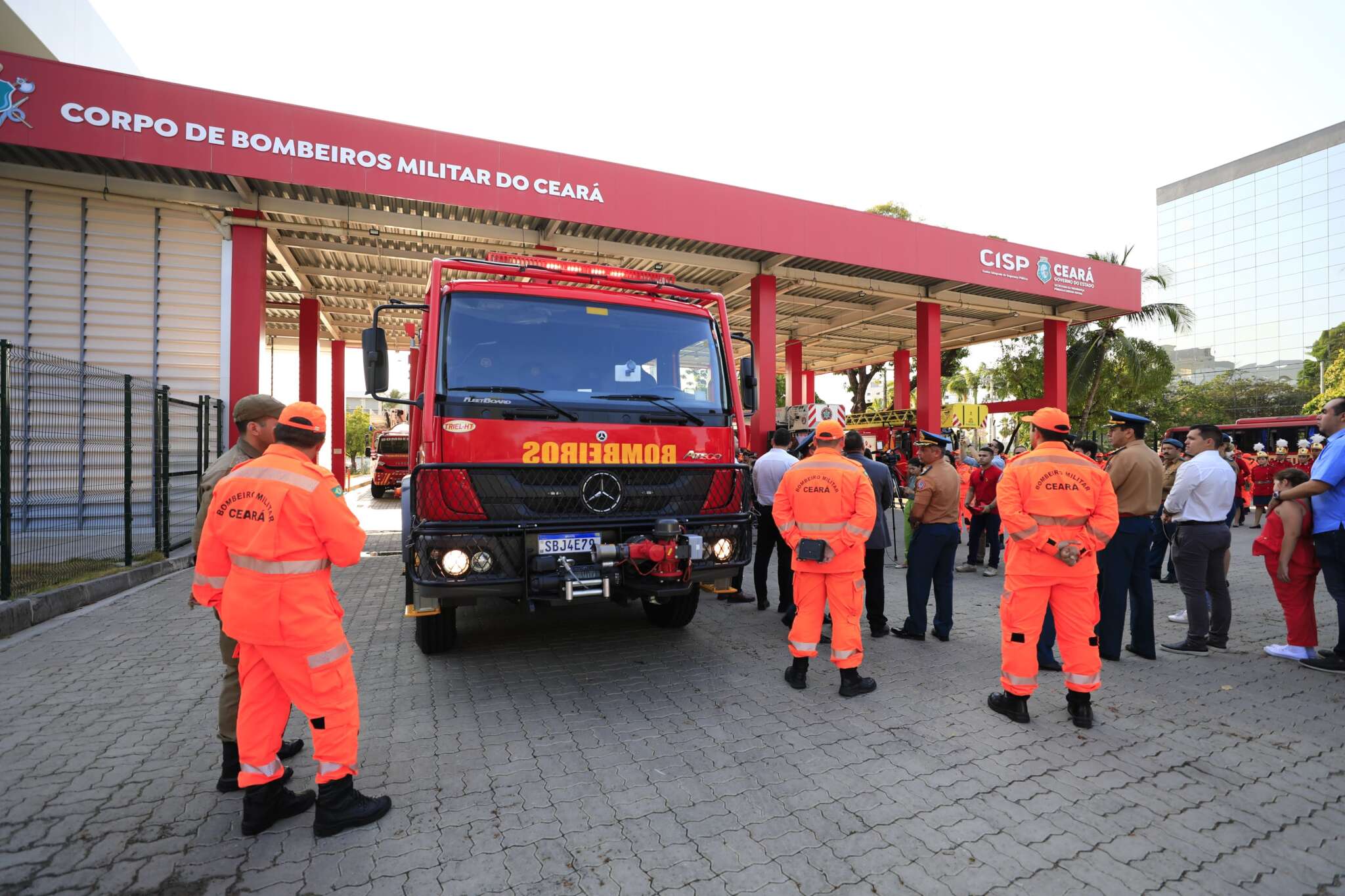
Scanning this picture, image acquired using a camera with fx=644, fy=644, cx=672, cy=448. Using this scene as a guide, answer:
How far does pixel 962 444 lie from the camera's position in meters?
16.6

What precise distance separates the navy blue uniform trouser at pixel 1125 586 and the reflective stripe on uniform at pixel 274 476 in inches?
194

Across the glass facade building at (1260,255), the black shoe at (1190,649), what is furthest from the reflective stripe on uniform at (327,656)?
the glass facade building at (1260,255)

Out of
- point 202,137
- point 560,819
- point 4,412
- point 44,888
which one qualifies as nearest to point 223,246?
point 202,137

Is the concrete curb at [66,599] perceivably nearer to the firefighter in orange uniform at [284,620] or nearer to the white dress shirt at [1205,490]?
the firefighter in orange uniform at [284,620]

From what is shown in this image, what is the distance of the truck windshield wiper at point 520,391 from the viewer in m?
3.93

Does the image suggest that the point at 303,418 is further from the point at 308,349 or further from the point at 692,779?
the point at 308,349

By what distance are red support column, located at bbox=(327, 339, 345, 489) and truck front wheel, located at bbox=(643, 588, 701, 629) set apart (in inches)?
575

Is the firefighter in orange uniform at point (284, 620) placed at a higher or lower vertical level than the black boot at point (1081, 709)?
higher

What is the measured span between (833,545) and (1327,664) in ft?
12.7

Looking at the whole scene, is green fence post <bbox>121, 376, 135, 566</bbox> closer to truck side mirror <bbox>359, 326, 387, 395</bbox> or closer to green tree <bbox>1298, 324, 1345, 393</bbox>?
truck side mirror <bbox>359, 326, 387, 395</bbox>

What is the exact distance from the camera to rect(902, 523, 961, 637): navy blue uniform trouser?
530 centimetres

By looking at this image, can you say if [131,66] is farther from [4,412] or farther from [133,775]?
[133,775]

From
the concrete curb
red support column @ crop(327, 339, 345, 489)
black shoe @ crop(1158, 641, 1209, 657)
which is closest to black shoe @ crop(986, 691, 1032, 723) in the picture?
black shoe @ crop(1158, 641, 1209, 657)

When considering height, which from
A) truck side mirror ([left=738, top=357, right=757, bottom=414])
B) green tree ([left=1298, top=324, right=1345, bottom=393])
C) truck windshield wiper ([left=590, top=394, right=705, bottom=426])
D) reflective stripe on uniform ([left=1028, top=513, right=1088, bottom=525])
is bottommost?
reflective stripe on uniform ([left=1028, top=513, right=1088, bottom=525])
